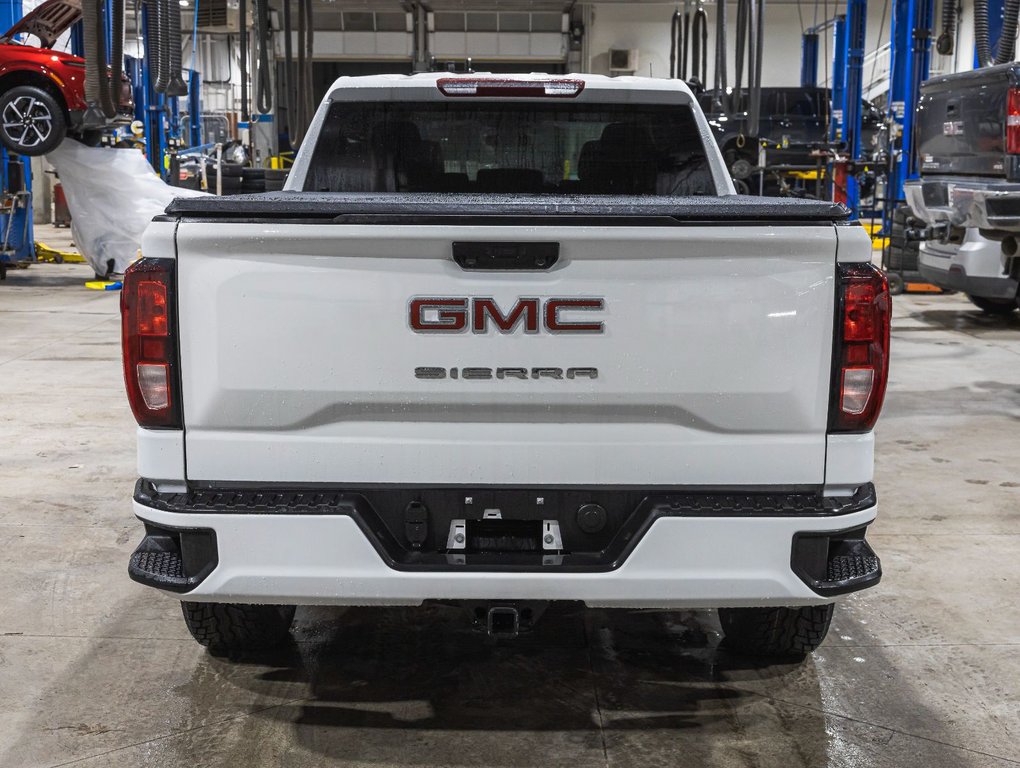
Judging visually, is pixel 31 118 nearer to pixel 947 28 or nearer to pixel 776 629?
pixel 947 28

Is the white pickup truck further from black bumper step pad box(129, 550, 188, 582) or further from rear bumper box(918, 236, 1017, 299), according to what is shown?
rear bumper box(918, 236, 1017, 299)

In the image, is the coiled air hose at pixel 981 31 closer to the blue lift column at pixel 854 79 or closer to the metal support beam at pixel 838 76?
the blue lift column at pixel 854 79

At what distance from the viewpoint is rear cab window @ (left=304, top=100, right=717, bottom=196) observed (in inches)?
164

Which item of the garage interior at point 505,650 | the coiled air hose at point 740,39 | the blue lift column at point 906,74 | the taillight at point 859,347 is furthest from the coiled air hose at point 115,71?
the blue lift column at point 906,74

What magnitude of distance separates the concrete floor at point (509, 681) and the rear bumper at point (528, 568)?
1.69 feet

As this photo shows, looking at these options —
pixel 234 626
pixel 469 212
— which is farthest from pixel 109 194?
pixel 469 212

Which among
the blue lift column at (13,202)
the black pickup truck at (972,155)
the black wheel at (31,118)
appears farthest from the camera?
the blue lift column at (13,202)

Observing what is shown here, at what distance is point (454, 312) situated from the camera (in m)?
2.55

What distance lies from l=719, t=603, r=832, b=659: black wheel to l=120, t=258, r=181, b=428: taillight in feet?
5.80

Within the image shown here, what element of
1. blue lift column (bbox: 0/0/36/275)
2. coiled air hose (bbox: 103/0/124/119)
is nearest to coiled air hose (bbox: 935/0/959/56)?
coiled air hose (bbox: 103/0/124/119)

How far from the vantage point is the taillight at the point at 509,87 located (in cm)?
405

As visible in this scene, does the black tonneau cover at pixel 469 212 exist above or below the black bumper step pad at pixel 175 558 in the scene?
above

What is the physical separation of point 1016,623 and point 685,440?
→ 1.92 m

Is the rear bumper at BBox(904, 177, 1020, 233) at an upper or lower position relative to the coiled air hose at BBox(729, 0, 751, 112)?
lower
